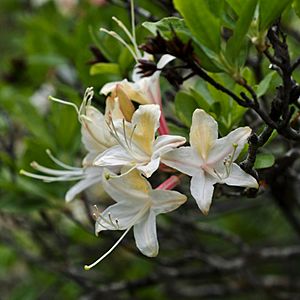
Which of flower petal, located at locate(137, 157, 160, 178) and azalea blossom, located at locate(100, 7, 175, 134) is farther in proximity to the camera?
azalea blossom, located at locate(100, 7, 175, 134)

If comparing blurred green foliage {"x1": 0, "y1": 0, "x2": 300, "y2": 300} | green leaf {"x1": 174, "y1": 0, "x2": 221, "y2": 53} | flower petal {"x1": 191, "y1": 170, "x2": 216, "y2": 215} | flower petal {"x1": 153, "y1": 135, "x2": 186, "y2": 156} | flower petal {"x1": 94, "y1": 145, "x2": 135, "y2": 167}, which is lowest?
blurred green foliage {"x1": 0, "y1": 0, "x2": 300, "y2": 300}

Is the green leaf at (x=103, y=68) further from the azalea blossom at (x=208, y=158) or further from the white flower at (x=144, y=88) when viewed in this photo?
the azalea blossom at (x=208, y=158)

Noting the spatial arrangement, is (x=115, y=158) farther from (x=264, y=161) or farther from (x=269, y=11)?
(x=269, y=11)

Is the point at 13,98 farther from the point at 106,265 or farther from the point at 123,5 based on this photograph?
the point at 106,265

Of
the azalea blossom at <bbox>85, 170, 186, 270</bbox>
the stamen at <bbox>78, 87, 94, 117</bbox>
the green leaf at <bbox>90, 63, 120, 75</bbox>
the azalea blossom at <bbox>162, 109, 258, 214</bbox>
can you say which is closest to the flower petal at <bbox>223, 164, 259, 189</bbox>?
the azalea blossom at <bbox>162, 109, 258, 214</bbox>

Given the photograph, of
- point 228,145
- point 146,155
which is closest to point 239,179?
point 228,145

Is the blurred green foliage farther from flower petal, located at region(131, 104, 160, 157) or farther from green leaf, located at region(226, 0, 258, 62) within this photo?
flower petal, located at region(131, 104, 160, 157)

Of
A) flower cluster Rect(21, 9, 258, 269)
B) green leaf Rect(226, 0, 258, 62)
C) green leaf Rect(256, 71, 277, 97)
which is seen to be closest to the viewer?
green leaf Rect(226, 0, 258, 62)
